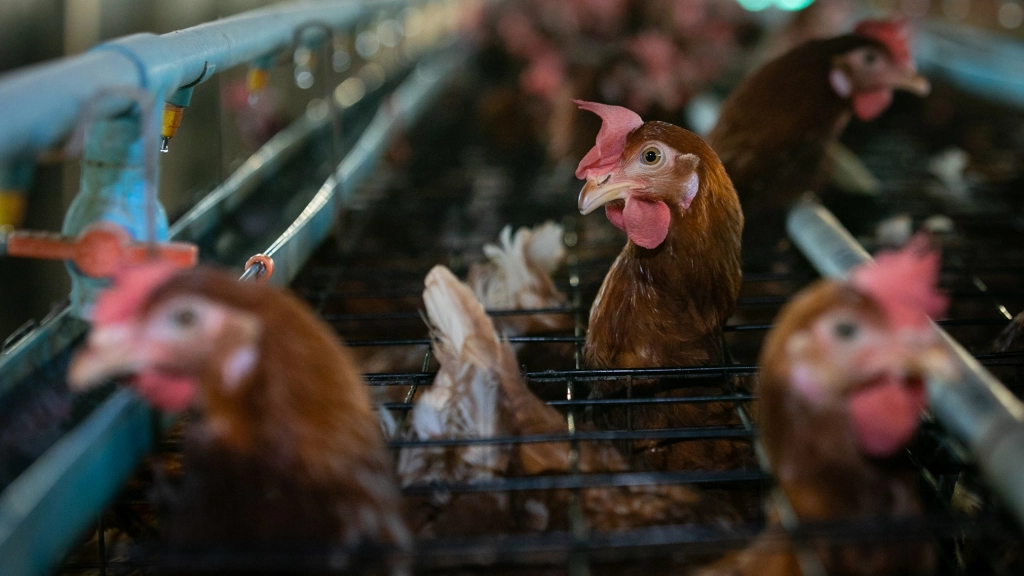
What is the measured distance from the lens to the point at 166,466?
1416 mm

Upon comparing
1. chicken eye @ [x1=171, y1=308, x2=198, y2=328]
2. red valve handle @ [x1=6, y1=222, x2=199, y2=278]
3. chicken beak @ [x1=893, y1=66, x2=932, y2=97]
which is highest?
chicken beak @ [x1=893, y1=66, x2=932, y2=97]

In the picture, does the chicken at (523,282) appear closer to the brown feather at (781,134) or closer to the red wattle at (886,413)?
the brown feather at (781,134)

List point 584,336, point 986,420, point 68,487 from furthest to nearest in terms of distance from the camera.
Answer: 1. point 584,336
2. point 986,420
3. point 68,487

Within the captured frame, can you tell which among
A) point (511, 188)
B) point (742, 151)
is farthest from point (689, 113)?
point (742, 151)

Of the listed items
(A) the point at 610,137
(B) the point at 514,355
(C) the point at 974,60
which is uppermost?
(C) the point at 974,60

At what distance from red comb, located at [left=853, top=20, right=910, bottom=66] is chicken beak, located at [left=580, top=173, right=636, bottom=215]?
4.17ft

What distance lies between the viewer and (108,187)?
116 centimetres

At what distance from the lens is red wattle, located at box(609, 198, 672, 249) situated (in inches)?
58.1

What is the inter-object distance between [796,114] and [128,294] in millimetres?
1854

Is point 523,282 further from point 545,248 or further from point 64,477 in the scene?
point 64,477

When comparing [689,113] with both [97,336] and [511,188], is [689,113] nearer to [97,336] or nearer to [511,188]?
[511,188]

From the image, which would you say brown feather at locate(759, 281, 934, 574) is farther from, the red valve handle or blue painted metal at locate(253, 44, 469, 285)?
blue painted metal at locate(253, 44, 469, 285)

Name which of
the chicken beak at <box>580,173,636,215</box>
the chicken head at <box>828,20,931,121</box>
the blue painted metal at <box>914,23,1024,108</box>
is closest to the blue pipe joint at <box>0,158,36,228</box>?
the chicken beak at <box>580,173,636,215</box>

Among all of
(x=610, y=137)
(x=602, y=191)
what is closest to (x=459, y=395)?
(x=602, y=191)
